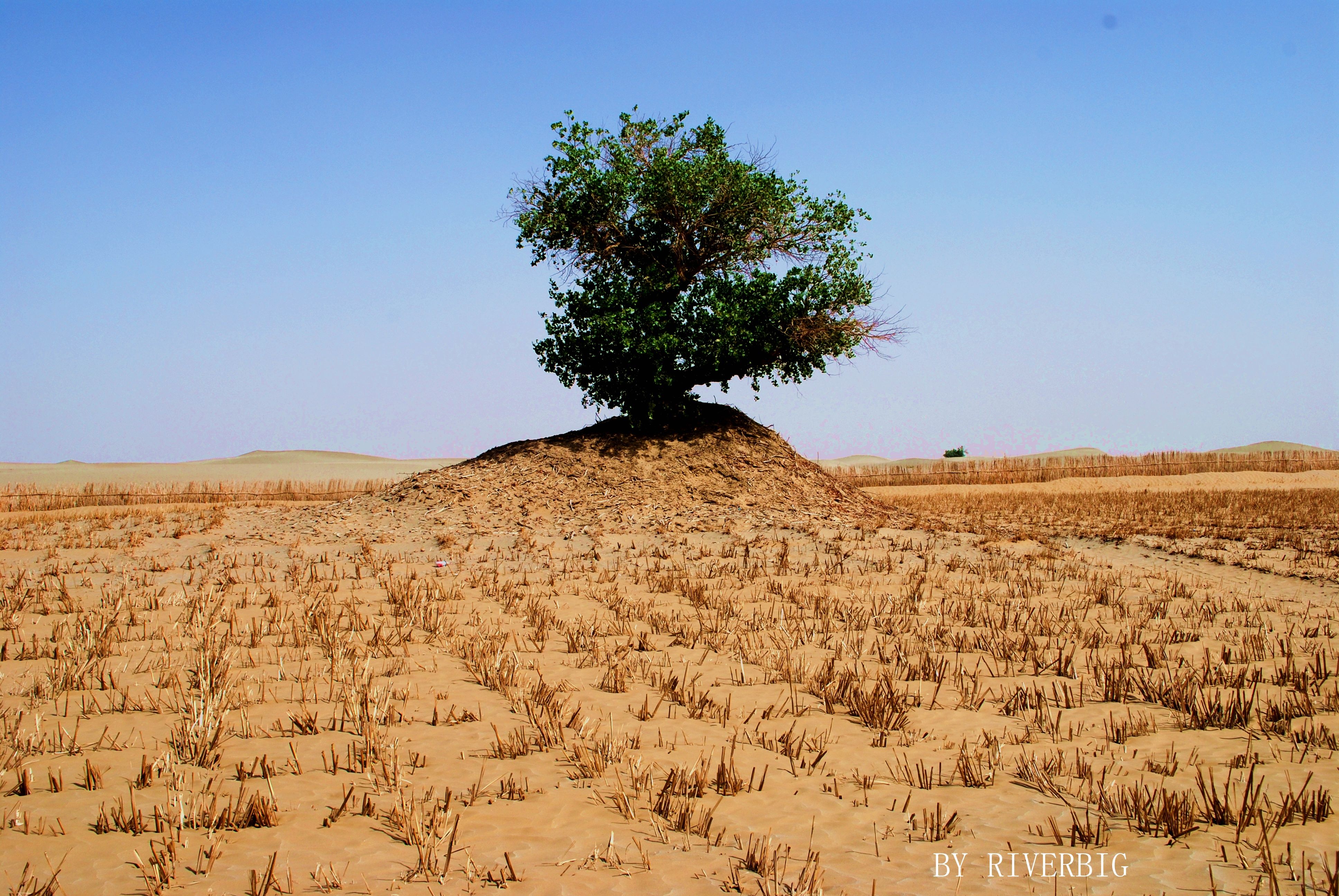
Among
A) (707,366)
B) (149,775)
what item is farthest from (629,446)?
(149,775)

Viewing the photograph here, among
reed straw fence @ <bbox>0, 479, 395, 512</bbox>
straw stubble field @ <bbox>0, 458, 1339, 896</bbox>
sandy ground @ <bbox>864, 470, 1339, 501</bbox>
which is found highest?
reed straw fence @ <bbox>0, 479, 395, 512</bbox>

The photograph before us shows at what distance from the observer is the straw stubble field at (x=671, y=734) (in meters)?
3.36

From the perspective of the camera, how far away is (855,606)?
30.2 ft

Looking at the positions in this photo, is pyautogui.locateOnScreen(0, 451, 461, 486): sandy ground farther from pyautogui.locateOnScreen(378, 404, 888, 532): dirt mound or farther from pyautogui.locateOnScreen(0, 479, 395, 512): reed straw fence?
pyautogui.locateOnScreen(378, 404, 888, 532): dirt mound

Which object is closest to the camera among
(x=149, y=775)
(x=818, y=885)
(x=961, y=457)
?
(x=818, y=885)

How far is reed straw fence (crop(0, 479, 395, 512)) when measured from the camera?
3056 centimetres

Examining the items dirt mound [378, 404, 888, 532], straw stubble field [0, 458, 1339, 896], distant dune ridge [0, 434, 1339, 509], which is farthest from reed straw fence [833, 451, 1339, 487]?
straw stubble field [0, 458, 1339, 896]

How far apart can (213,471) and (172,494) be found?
134 feet

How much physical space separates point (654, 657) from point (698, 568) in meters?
5.15

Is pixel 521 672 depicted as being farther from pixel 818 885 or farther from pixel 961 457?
pixel 961 457

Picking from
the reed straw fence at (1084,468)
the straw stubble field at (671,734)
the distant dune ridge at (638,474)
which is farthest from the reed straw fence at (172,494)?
the reed straw fence at (1084,468)

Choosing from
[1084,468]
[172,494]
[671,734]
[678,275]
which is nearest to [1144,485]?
[1084,468]

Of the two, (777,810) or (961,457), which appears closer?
(777,810)

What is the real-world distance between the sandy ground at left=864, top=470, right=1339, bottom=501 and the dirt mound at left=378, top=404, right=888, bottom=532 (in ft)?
47.9
